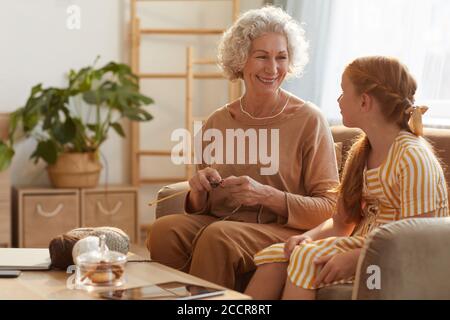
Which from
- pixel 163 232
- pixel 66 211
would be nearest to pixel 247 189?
pixel 163 232

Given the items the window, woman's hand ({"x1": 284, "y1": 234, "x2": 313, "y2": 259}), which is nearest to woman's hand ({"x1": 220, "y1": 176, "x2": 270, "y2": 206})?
woman's hand ({"x1": 284, "y1": 234, "x2": 313, "y2": 259})

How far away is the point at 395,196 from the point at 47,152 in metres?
2.90

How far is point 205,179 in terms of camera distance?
2.59m

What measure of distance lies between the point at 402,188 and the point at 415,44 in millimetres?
1756

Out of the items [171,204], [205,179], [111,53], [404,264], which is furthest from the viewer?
[111,53]

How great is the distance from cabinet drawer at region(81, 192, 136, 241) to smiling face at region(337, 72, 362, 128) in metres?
2.72

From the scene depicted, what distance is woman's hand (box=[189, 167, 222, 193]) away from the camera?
2.58 m

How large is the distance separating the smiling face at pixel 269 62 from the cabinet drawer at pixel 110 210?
87.5 inches

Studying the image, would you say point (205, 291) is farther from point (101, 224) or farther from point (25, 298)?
point (101, 224)

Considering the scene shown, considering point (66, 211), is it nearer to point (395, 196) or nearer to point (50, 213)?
point (50, 213)

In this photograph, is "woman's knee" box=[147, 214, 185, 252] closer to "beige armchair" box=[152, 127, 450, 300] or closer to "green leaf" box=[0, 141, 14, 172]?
"beige armchair" box=[152, 127, 450, 300]

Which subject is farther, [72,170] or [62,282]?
[72,170]

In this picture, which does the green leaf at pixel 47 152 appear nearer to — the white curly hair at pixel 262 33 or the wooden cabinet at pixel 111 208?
the wooden cabinet at pixel 111 208

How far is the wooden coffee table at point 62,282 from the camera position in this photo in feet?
6.16
